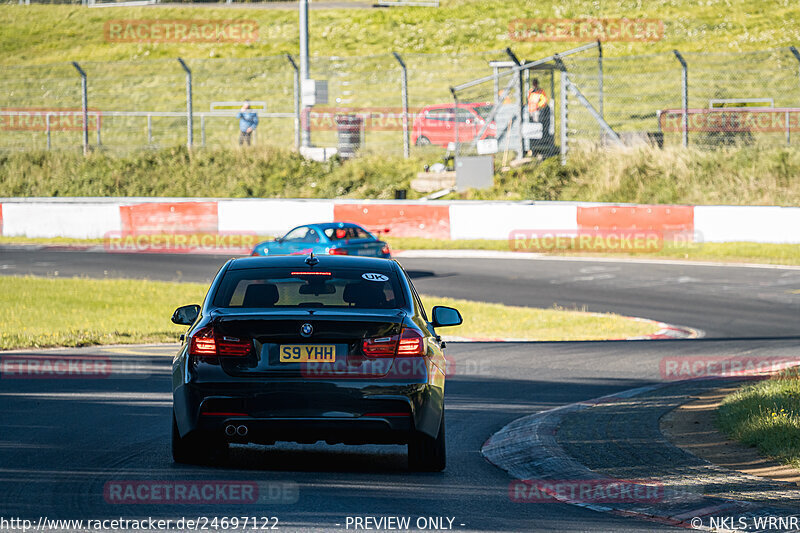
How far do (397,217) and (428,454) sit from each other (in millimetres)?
22359

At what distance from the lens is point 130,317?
19.0m

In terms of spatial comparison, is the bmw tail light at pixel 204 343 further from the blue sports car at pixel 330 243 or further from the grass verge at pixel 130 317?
the blue sports car at pixel 330 243

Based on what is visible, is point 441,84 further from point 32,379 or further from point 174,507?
point 174,507

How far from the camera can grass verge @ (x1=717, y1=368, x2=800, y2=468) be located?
817 cm

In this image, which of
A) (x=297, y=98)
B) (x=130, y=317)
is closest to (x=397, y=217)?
(x=297, y=98)

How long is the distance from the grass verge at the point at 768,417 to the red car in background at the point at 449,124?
2453 centimetres

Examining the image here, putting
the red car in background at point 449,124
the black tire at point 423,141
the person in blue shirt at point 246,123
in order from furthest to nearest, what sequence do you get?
the person in blue shirt at point 246,123
the black tire at point 423,141
the red car in background at point 449,124

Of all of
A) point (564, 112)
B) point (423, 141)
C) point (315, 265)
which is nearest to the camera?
point (315, 265)

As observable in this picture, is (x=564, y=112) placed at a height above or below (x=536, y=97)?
below

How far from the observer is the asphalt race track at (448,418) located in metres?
6.79

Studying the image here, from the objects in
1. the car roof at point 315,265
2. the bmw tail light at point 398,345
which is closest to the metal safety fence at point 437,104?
the car roof at point 315,265

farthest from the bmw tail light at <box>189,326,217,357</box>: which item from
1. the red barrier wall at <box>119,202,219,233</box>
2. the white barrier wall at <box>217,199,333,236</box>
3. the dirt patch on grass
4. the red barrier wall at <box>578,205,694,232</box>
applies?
the red barrier wall at <box>119,202,219,233</box>

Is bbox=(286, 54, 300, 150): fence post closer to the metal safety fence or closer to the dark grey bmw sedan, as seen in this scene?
the metal safety fence

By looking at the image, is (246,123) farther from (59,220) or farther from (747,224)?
(747,224)
